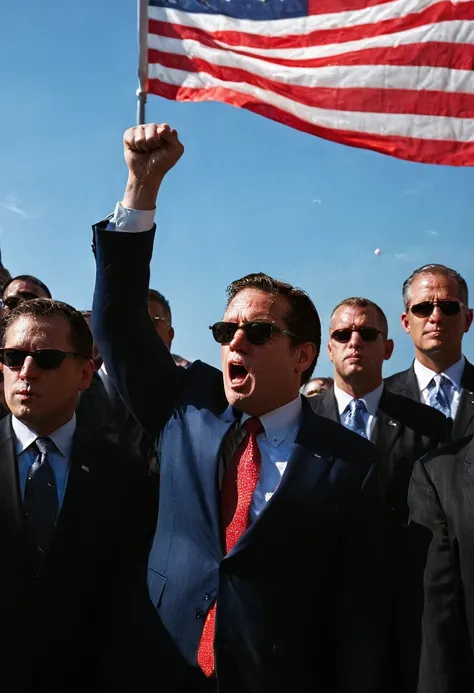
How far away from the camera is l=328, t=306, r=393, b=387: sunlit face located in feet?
17.7

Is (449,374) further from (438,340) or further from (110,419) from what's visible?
(110,419)

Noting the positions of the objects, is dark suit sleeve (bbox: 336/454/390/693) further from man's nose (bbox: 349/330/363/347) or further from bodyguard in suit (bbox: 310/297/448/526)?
man's nose (bbox: 349/330/363/347)

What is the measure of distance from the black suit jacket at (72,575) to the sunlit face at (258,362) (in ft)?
2.26

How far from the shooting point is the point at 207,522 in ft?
9.96

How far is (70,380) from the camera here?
360 centimetres

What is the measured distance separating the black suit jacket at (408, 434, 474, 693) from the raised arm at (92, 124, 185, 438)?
128 cm

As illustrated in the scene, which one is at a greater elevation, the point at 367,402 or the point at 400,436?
the point at 367,402

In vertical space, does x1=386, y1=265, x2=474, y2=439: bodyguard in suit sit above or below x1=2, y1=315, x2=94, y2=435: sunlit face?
above

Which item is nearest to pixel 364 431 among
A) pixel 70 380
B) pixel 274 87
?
pixel 70 380

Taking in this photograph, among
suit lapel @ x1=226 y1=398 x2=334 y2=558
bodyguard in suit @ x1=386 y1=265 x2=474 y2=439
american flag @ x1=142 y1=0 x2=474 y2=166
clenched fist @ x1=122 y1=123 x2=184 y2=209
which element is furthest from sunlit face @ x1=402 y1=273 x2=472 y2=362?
clenched fist @ x1=122 y1=123 x2=184 y2=209

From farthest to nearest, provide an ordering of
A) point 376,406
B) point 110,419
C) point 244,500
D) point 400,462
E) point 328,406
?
point 328,406
point 376,406
point 110,419
point 400,462
point 244,500

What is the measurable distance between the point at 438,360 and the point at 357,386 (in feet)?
2.28

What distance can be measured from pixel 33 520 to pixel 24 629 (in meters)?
0.41

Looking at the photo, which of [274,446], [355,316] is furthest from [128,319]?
[355,316]
